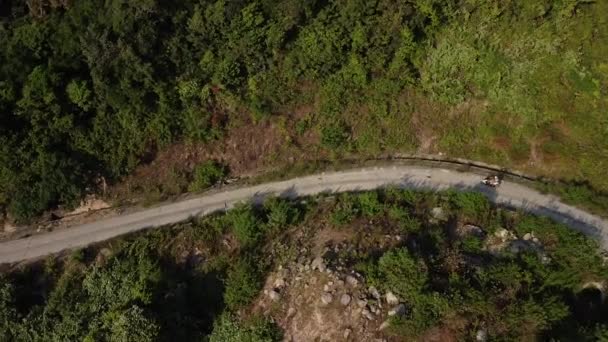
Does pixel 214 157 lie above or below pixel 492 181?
below

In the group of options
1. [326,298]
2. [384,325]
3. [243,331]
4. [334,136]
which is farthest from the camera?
[334,136]

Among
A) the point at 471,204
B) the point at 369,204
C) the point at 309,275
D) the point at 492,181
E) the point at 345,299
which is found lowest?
the point at 309,275

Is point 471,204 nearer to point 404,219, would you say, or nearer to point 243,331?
point 404,219

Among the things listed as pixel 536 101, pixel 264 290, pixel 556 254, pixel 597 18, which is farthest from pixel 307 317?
pixel 597 18

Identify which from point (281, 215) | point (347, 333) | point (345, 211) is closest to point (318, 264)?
point (347, 333)

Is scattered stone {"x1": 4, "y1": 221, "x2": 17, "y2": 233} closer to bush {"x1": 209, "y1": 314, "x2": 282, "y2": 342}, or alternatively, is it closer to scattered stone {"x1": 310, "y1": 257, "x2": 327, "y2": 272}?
bush {"x1": 209, "y1": 314, "x2": 282, "y2": 342}

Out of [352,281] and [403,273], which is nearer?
[403,273]
